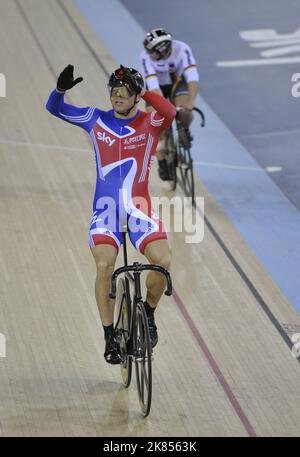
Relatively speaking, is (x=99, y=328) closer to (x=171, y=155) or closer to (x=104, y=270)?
(x=104, y=270)

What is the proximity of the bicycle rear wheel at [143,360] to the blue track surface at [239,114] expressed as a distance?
1693 millimetres

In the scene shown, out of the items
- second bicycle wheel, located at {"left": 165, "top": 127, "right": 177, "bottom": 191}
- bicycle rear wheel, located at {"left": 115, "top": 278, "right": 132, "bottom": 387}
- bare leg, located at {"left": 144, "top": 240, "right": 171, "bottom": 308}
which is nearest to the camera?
bare leg, located at {"left": 144, "top": 240, "right": 171, "bottom": 308}

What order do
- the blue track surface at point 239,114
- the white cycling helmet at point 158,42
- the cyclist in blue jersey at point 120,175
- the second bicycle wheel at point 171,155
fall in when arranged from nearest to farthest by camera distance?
the cyclist in blue jersey at point 120,175, the blue track surface at point 239,114, the white cycling helmet at point 158,42, the second bicycle wheel at point 171,155

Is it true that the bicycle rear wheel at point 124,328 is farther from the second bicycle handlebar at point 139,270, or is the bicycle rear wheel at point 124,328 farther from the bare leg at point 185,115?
the bare leg at point 185,115

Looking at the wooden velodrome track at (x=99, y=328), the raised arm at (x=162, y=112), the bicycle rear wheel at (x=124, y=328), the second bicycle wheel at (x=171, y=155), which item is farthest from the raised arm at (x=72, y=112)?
the second bicycle wheel at (x=171, y=155)

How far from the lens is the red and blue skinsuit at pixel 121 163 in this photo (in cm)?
547

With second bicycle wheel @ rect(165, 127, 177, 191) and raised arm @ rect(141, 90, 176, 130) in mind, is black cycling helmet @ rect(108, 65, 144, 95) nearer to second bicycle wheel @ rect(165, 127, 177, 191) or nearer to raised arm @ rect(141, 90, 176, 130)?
raised arm @ rect(141, 90, 176, 130)

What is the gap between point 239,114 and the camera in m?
10.1

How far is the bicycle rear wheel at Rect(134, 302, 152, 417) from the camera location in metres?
5.12

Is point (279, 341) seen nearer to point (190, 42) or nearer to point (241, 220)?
point (241, 220)

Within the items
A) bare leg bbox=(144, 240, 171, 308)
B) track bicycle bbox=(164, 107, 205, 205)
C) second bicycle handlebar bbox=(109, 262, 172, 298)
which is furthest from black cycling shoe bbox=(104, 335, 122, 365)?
track bicycle bbox=(164, 107, 205, 205)

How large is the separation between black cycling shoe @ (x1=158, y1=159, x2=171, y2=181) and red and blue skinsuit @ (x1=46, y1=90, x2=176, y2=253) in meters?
2.99
